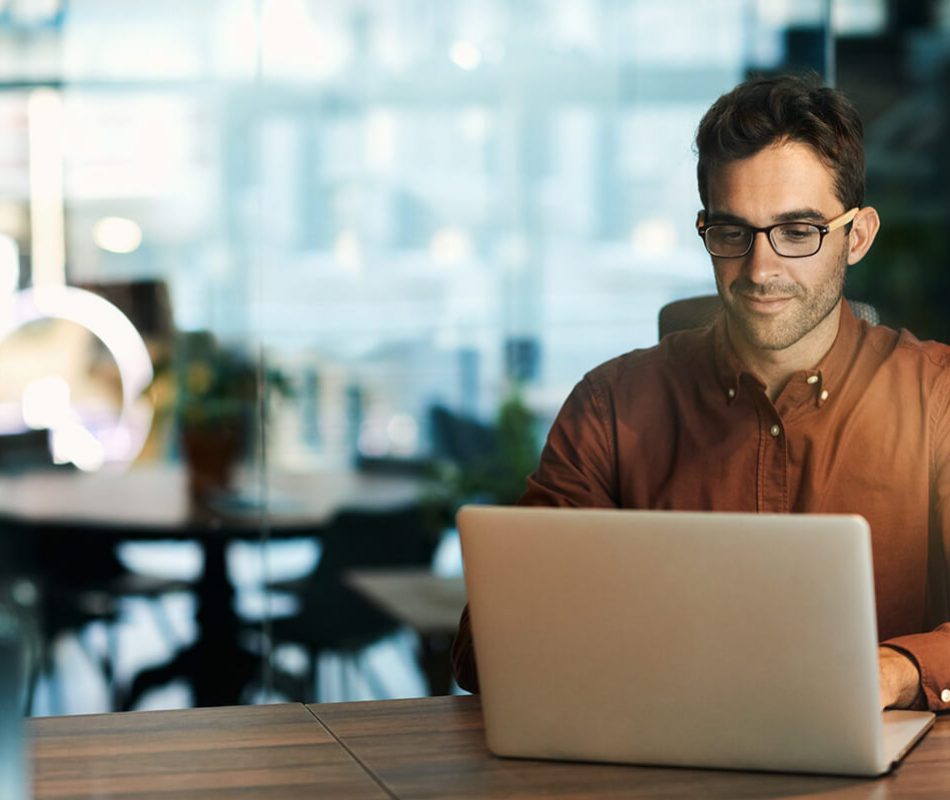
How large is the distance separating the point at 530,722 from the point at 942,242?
3.71 metres

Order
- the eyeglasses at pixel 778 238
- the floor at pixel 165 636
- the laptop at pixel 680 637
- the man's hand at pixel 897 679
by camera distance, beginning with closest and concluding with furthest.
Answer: the laptop at pixel 680 637 < the man's hand at pixel 897 679 < the eyeglasses at pixel 778 238 < the floor at pixel 165 636

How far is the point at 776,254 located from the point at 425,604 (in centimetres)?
265

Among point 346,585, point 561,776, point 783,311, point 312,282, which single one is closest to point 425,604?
point 346,585

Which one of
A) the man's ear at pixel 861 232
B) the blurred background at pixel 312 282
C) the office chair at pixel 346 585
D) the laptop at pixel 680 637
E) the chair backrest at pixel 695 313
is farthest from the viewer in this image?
the office chair at pixel 346 585

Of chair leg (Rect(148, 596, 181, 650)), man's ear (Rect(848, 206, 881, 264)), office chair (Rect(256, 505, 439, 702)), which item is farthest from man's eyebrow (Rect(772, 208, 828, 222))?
chair leg (Rect(148, 596, 181, 650))

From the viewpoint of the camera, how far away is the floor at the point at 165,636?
15.0 feet

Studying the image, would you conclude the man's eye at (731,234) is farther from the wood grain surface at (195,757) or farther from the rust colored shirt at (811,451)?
the wood grain surface at (195,757)

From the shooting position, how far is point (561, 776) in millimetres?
1588

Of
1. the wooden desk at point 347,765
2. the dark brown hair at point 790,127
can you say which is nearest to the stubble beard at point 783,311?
the dark brown hair at point 790,127

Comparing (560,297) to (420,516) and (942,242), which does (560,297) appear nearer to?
(420,516)

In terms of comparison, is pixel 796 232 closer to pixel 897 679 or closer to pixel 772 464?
pixel 772 464

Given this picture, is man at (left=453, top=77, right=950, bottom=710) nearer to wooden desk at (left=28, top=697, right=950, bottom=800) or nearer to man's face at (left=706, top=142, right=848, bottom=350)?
Result: man's face at (left=706, top=142, right=848, bottom=350)

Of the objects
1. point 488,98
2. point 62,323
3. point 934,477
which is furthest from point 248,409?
point 934,477

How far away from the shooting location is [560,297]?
4.70 m
